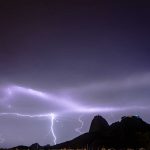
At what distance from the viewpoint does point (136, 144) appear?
19900 centimetres

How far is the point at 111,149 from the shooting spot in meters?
199

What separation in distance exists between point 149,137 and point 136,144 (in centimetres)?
1266

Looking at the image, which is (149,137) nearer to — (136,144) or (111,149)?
(136,144)

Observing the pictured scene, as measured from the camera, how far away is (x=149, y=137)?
190 metres

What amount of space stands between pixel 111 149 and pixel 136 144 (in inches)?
650

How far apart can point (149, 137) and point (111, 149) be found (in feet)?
85.3

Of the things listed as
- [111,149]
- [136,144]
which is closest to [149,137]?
[136,144]
